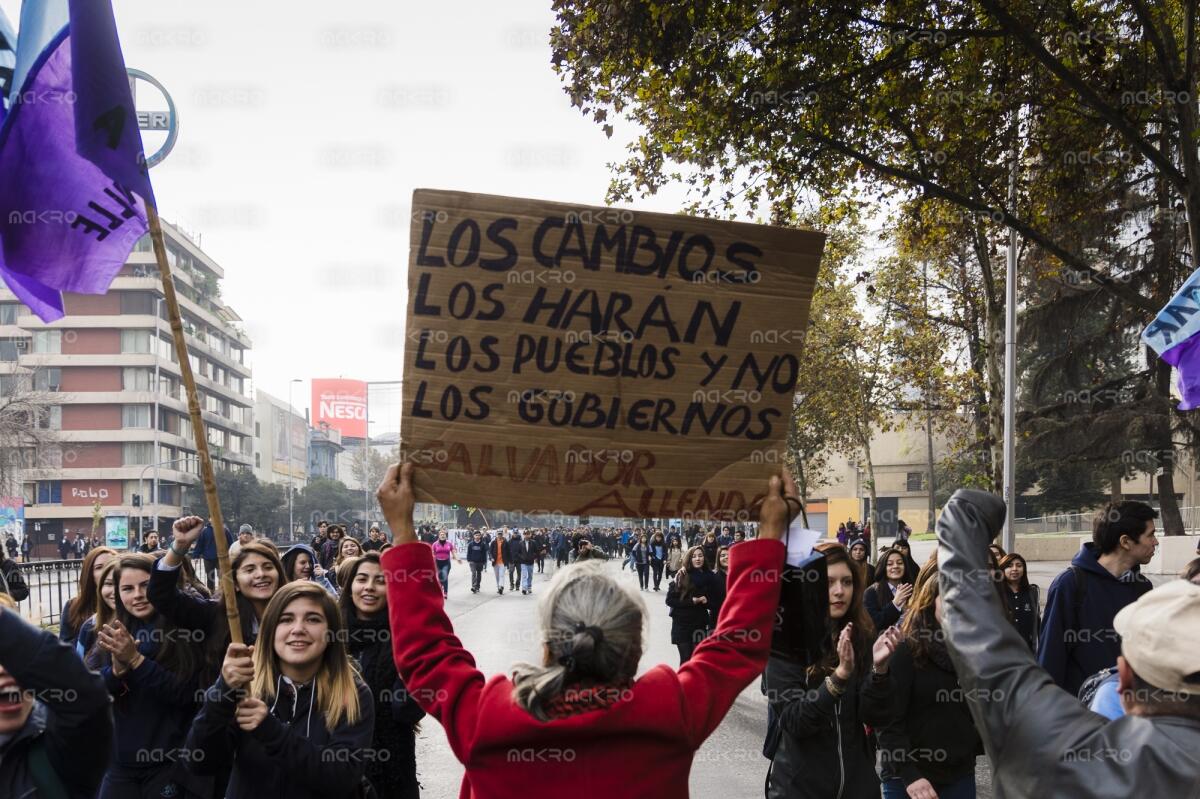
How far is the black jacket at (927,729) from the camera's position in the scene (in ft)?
15.6

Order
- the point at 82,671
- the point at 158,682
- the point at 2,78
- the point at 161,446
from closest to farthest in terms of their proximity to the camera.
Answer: the point at 82,671
the point at 2,78
the point at 158,682
the point at 161,446

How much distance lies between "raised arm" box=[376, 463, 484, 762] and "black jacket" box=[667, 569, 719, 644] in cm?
982

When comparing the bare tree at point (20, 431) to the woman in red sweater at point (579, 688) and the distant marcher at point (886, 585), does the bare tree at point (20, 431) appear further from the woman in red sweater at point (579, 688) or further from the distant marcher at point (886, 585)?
the woman in red sweater at point (579, 688)

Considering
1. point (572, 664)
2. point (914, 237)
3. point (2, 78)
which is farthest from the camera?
point (914, 237)

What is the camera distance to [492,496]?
288 cm

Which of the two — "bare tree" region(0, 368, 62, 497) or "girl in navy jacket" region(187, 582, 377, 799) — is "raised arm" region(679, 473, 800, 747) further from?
"bare tree" region(0, 368, 62, 497)

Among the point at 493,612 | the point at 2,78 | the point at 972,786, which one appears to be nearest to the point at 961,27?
the point at 972,786

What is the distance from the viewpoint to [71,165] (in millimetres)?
3785

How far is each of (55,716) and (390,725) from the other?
300 centimetres

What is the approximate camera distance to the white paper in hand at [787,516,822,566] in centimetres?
279

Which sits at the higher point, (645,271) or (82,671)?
(645,271)

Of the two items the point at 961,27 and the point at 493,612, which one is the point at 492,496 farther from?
the point at 493,612

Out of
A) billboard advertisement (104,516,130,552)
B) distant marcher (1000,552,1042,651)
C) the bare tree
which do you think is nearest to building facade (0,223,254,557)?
billboard advertisement (104,516,130,552)

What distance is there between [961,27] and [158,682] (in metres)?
10.6
